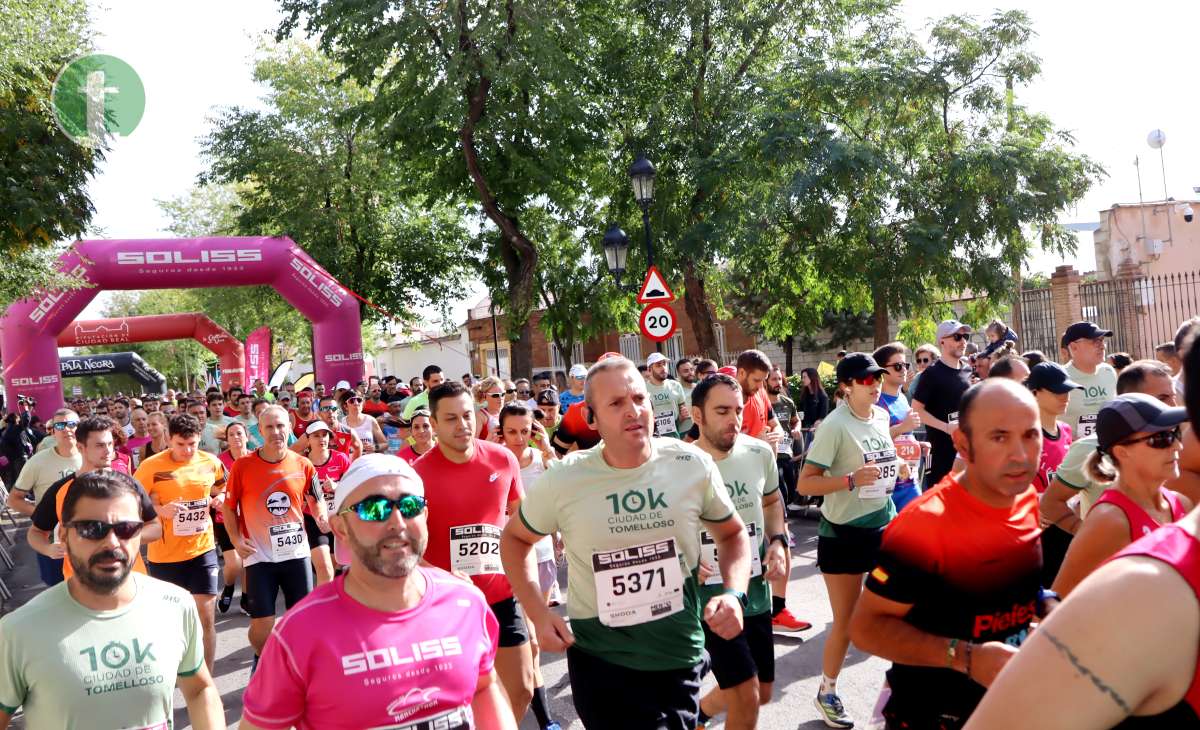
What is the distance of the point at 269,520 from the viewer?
7.31 metres

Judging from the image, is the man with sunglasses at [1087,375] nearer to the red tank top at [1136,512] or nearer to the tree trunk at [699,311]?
the red tank top at [1136,512]

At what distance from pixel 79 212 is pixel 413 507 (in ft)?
40.2

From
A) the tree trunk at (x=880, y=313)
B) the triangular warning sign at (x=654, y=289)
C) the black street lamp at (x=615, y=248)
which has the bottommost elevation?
the tree trunk at (x=880, y=313)

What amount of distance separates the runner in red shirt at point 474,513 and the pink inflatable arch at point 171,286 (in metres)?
15.4

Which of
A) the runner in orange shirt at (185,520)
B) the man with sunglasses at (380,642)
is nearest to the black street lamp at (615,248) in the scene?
the runner in orange shirt at (185,520)

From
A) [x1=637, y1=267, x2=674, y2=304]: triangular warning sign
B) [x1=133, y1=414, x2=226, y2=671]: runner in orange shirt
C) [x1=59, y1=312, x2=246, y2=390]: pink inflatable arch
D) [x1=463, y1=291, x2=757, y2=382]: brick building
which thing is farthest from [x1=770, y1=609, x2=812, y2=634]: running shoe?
[x1=59, y1=312, x2=246, y2=390]: pink inflatable arch

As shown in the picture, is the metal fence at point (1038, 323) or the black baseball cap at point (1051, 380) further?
the metal fence at point (1038, 323)

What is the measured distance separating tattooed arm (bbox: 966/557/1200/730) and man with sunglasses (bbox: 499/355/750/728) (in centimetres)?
245

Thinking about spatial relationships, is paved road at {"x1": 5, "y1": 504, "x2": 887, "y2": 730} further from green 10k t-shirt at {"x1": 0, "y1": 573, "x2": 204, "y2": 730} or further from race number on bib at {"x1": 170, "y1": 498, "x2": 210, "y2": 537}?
green 10k t-shirt at {"x1": 0, "y1": 573, "x2": 204, "y2": 730}

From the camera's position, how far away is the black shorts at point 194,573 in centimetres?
715

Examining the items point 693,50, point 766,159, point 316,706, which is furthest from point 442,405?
point 693,50

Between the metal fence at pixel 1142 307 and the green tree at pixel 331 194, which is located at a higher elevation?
the green tree at pixel 331 194

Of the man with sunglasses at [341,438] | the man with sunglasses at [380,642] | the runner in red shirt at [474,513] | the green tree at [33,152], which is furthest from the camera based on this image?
the green tree at [33,152]

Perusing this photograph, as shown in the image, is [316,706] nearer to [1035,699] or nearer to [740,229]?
[1035,699]
